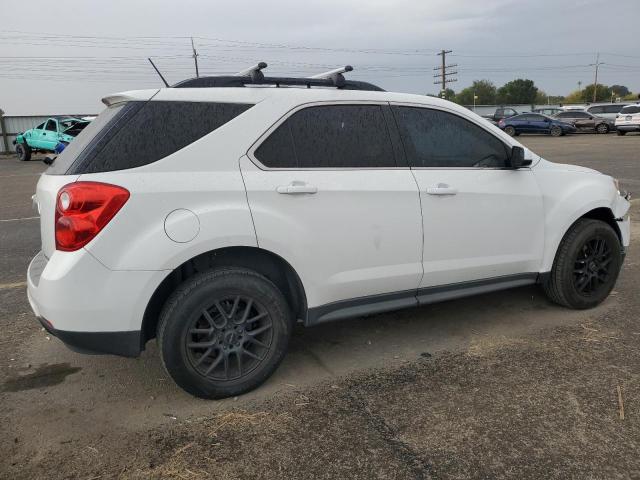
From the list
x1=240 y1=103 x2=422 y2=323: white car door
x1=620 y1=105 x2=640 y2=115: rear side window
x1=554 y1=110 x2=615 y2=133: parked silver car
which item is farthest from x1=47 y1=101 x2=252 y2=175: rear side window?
x1=554 y1=110 x2=615 y2=133: parked silver car

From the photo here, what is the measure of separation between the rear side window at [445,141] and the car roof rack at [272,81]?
32 cm

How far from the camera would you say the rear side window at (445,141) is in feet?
11.5

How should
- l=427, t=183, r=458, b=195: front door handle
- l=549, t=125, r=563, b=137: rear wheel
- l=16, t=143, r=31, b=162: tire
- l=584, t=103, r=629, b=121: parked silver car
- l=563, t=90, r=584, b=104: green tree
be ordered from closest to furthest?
l=427, t=183, r=458, b=195: front door handle, l=16, t=143, r=31, b=162: tire, l=549, t=125, r=563, b=137: rear wheel, l=584, t=103, r=629, b=121: parked silver car, l=563, t=90, r=584, b=104: green tree

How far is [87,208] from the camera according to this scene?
2.62 m

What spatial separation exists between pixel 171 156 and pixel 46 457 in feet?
5.28

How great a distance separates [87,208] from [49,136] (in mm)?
22824

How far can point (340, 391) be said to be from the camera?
313cm

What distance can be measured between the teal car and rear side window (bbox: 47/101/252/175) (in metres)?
19.7

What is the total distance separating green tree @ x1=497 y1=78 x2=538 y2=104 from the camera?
110 meters

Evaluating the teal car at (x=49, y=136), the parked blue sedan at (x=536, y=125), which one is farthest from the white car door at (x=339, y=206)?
the parked blue sedan at (x=536, y=125)

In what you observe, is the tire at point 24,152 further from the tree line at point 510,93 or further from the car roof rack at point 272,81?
the tree line at point 510,93

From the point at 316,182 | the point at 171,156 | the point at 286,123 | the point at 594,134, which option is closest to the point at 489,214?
the point at 316,182

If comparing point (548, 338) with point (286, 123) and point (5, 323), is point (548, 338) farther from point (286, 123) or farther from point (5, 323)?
point (5, 323)

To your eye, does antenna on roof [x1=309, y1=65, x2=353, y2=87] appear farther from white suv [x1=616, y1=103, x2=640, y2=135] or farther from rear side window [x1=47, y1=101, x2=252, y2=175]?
white suv [x1=616, y1=103, x2=640, y2=135]
